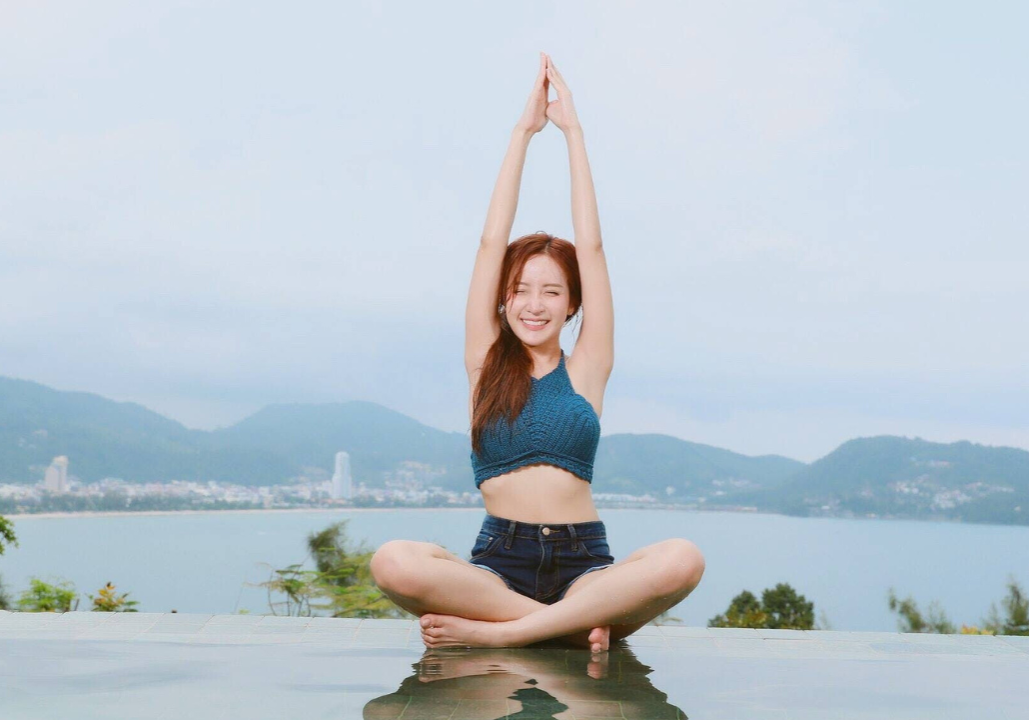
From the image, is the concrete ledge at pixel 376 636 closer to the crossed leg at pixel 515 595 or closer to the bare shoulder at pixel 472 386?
the crossed leg at pixel 515 595

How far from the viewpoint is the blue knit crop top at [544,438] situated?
3014mm

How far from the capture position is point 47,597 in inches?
299

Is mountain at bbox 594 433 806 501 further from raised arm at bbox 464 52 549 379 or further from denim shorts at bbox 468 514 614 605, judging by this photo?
denim shorts at bbox 468 514 614 605

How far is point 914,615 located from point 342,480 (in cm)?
1239

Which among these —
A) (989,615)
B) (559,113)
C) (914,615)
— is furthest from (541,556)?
(914,615)

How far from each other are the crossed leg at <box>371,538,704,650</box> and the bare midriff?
180 millimetres

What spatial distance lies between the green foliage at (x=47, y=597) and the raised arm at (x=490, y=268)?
5.48 m

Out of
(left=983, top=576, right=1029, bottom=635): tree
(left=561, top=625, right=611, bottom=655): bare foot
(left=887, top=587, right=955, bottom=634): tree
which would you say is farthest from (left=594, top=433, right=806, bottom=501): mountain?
(left=561, top=625, right=611, bottom=655): bare foot

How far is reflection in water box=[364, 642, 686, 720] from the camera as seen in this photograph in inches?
87.4

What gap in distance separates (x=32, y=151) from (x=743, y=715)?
34.0 meters

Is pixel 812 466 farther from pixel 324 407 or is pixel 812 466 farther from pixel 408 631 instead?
pixel 408 631

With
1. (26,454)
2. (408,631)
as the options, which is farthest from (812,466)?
(408,631)

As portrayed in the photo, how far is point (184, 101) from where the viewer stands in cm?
3200

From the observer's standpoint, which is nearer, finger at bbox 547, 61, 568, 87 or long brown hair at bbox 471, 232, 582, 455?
long brown hair at bbox 471, 232, 582, 455
